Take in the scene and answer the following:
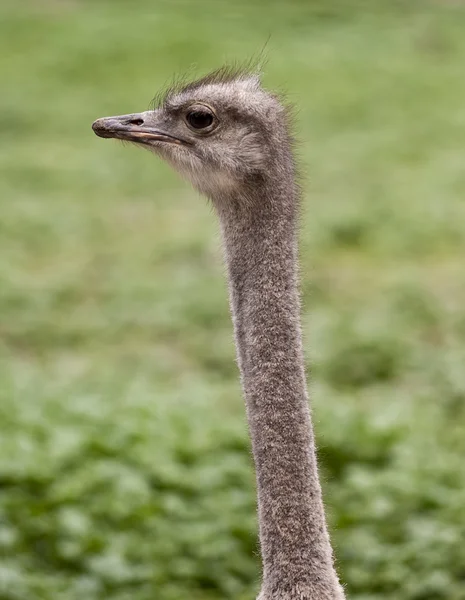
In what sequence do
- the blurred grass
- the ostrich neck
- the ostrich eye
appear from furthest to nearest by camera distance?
the blurred grass
the ostrich eye
the ostrich neck

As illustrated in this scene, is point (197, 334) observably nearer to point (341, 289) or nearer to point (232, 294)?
point (341, 289)

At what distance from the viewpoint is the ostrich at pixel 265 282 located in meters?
2.98

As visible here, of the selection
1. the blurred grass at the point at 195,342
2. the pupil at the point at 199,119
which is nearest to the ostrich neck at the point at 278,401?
the pupil at the point at 199,119

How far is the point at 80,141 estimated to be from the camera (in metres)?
14.3

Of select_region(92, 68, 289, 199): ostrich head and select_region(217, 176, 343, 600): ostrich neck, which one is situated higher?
select_region(92, 68, 289, 199): ostrich head

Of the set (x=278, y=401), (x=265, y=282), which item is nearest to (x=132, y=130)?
(x=265, y=282)

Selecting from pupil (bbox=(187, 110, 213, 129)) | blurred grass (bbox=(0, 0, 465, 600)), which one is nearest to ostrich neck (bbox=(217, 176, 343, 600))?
pupil (bbox=(187, 110, 213, 129))

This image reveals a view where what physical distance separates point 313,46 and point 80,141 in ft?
17.9

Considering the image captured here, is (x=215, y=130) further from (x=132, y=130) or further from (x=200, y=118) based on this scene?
(x=132, y=130)

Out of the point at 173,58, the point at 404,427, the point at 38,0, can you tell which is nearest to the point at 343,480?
the point at 404,427

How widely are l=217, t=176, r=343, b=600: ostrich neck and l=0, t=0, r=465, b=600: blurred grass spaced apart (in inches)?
26.6

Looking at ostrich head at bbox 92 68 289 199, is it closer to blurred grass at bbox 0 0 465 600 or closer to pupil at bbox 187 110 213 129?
pupil at bbox 187 110 213 129

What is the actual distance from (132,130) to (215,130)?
0.74 ft

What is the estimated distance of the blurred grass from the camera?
509cm
